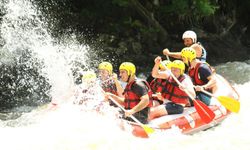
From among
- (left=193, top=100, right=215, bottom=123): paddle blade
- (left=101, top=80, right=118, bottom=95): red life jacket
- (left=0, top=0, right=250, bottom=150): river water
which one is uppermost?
(left=101, top=80, right=118, bottom=95): red life jacket

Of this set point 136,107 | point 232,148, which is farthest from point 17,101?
point 232,148

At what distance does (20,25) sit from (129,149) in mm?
6962

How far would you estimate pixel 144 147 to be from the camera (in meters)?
6.56

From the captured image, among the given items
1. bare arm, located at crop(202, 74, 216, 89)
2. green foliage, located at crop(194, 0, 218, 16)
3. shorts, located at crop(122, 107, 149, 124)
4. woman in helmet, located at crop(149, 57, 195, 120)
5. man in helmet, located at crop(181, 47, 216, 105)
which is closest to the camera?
shorts, located at crop(122, 107, 149, 124)

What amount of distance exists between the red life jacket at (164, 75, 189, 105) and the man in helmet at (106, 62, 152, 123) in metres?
0.49

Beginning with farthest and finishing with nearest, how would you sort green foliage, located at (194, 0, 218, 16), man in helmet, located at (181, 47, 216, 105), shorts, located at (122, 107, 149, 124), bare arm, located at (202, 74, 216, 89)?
green foliage, located at (194, 0, 218, 16), man in helmet, located at (181, 47, 216, 105), bare arm, located at (202, 74, 216, 89), shorts, located at (122, 107, 149, 124)

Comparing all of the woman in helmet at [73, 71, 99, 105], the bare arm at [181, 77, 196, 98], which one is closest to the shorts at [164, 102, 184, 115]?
the bare arm at [181, 77, 196, 98]

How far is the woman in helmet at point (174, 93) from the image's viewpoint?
7.13m

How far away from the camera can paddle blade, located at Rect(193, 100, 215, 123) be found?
722 cm

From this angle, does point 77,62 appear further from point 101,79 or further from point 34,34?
point 101,79

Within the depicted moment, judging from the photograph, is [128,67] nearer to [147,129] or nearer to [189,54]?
[147,129]

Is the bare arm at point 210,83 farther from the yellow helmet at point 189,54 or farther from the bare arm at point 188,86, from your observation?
the yellow helmet at point 189,54

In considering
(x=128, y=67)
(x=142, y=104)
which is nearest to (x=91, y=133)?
(x=142, y=104)

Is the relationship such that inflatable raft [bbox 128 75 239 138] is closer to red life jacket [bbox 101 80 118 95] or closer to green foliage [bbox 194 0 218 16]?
red life jacket [bbox 101 80 118 95]
